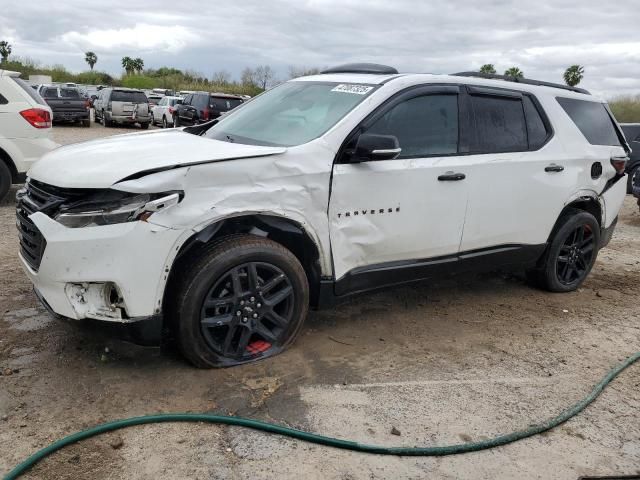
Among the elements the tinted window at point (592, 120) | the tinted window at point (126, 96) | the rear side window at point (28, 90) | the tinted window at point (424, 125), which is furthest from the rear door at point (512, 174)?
the tinted window at point (126, 96)

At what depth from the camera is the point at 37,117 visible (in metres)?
7.76

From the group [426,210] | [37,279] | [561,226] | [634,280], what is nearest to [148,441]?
[37,279]

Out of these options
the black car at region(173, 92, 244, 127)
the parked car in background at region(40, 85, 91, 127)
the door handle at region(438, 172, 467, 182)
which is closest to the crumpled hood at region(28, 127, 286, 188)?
the door handle at region(438, 172, 467, 182)

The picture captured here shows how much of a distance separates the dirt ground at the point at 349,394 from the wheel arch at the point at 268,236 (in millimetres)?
525

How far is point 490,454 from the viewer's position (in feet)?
9.68

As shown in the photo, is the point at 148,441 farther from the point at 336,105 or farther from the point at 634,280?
the point at 634,280

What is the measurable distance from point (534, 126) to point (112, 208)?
11.5 feet

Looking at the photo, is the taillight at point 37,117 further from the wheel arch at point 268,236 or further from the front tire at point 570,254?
the front tire at point 570,254

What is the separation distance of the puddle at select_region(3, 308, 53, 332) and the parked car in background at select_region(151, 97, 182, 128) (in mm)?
22517

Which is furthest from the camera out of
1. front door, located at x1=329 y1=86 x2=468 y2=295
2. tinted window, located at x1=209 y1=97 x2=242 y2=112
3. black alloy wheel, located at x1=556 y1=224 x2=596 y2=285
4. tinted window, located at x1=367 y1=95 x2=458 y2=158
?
tinted window, located at x1=209 y1=97 x2=242 y2=112

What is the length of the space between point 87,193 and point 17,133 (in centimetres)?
541

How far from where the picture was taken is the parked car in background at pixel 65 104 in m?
24.4

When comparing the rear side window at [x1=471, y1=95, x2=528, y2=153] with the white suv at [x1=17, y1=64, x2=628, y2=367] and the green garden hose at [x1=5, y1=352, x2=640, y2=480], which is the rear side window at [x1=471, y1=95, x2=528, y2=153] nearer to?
the white suv at [x1=17, y1=64, x2=628, y2=367]

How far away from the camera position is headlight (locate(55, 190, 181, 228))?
3.10 meters
